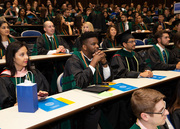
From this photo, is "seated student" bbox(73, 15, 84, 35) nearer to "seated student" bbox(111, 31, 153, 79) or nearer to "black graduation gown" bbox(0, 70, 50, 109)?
"seated student" bbox(111, 31, 153, 79)

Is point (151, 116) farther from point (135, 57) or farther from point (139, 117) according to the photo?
point (135, 57)

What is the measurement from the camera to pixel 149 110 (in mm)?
1633

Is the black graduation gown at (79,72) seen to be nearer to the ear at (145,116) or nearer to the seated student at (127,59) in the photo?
the seated student at (127,59)

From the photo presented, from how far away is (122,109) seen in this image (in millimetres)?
2662

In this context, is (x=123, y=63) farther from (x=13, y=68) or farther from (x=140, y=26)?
(x=140, y=26)

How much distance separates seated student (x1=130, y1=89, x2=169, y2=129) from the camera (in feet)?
5.33

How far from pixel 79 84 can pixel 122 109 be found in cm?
73

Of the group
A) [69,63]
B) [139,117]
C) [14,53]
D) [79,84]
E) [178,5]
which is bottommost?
[139,117]

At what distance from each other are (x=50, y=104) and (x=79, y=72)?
31.5 inches

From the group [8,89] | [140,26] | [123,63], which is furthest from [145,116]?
[140,26]

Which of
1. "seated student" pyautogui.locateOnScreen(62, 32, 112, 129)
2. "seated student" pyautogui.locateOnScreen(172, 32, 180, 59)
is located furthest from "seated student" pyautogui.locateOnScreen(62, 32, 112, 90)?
"seated student" pyautogui.locateOnScreen(172, 32, 180, 59)

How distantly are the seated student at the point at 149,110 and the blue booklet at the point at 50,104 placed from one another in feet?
2.32

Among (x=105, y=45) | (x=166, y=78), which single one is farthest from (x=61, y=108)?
(x=105, y=45)

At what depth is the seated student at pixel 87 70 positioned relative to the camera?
2.27 m
